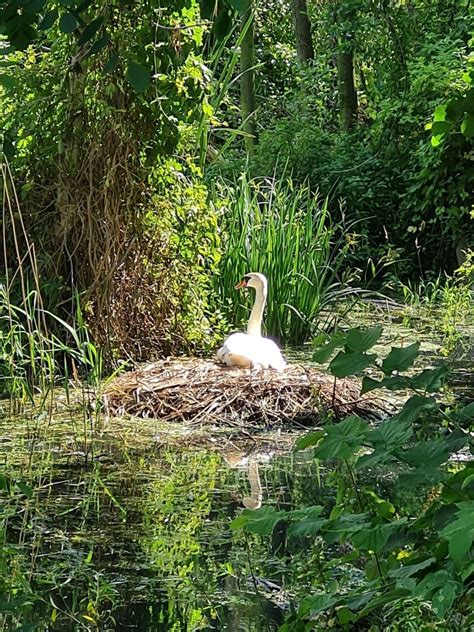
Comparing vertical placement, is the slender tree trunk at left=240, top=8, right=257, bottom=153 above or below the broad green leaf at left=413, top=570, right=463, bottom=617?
below

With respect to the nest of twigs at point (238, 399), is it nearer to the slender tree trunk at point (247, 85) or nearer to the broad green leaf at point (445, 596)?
the broad green leaf at point (445, 596)

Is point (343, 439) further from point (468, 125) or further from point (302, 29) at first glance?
point (302, 29)

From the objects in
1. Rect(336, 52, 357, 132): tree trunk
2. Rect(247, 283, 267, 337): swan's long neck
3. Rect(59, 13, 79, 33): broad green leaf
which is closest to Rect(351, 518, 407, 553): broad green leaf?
Rect(59, 13, 79, 33): broad green leaf

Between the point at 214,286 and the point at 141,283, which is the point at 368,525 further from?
the point at 214,286

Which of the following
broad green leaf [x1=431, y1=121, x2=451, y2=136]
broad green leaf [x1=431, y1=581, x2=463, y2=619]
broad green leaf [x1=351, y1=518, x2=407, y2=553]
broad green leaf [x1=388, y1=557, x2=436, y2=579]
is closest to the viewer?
broad green leaf [x1=431, y1=581, x2=463, y2=619]

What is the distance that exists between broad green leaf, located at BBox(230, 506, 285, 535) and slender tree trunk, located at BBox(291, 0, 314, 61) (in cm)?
1428

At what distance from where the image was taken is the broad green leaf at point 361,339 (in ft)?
7.92

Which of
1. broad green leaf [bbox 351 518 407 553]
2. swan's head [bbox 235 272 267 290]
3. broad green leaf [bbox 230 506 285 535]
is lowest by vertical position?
swan's head [bbox 235 272 267 290]

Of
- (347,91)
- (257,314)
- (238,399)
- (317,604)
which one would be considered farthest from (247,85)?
(317,604)

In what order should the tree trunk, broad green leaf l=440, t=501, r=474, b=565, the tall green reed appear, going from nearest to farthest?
1. broad green leaf l=440, t=501, r=474, b=565
2. the tall green reed
3. the tree trunk

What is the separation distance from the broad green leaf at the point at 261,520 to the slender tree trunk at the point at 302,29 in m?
14.3

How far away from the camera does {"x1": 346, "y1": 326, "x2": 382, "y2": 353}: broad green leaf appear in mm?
2413

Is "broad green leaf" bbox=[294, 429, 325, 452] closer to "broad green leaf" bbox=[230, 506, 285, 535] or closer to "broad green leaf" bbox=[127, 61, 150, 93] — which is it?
"broad green leaf" bbox=[230, 506, 285, 535]

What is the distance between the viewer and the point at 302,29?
16531mm
